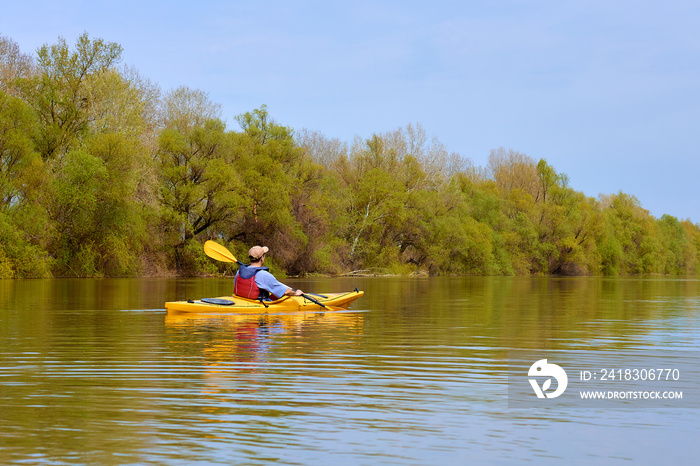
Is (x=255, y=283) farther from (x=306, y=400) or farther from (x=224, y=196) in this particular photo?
(x=224, y=196)

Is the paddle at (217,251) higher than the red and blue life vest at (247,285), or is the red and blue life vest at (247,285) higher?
the paddle at (217,251)

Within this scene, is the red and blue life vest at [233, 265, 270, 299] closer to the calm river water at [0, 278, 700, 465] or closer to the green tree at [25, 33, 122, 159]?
the calm river water at [0, 278, 700, 465]

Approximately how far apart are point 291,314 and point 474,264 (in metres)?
54.3

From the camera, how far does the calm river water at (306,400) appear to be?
16.7 feet

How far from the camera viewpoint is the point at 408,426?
5.80 meters

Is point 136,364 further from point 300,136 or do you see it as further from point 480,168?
point 480,168

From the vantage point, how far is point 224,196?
47.8 meters

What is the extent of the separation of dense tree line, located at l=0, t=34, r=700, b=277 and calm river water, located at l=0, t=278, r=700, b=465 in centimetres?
2856

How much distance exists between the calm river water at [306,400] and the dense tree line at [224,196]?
2856 cm

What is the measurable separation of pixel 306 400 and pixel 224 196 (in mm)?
41795

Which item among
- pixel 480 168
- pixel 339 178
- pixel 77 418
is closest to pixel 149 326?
pixel 77 418

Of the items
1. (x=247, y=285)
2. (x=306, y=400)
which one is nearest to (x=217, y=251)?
(x=247, y=285)

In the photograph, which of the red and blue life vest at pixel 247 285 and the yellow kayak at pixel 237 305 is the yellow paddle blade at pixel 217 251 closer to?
the yellow kayak at pixel 237 305

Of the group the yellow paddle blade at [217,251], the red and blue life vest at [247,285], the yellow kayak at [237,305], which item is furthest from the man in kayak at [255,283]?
the yellow paddle blade at [217,251]
